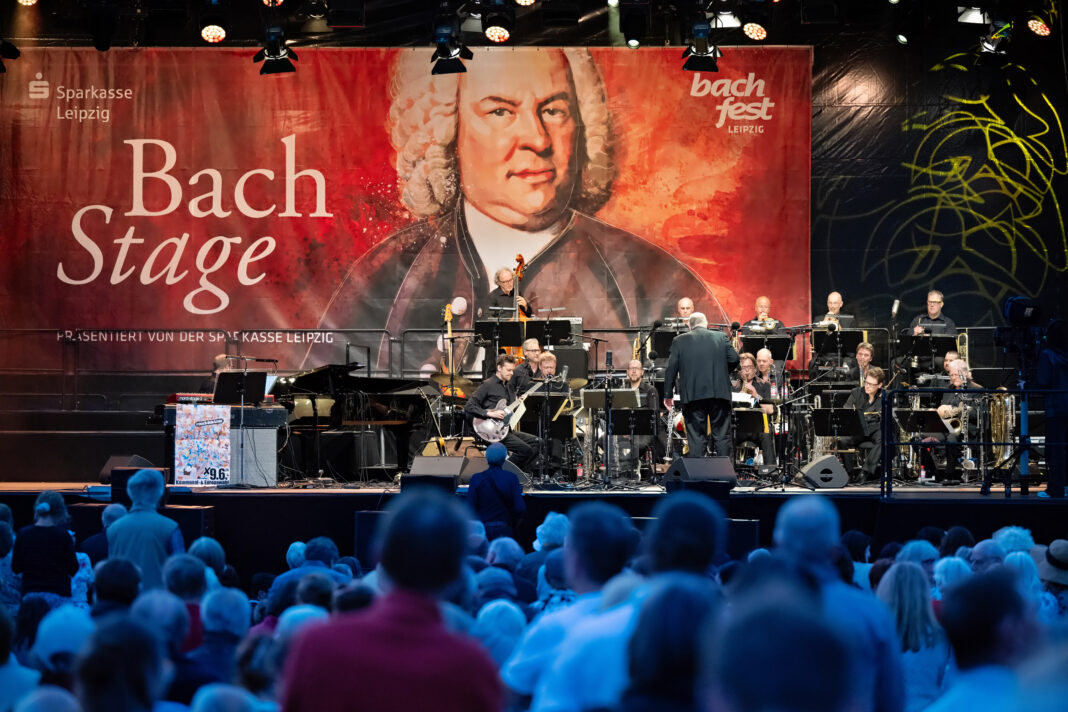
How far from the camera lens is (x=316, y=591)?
4.77 m

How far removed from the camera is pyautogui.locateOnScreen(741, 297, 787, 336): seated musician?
1544 centimetres

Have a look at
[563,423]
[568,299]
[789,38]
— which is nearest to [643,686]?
[563,423]

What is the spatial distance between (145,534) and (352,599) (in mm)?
3402

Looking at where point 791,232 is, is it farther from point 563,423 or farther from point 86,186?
point 86,186

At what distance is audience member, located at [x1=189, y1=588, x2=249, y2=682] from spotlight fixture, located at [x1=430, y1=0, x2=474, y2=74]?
12.6 m

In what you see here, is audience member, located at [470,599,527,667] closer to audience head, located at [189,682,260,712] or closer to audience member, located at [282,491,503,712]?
audience head, located at [189,682,260,712]

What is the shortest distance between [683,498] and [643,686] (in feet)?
2.87

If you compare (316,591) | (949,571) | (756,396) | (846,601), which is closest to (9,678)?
(316,591)

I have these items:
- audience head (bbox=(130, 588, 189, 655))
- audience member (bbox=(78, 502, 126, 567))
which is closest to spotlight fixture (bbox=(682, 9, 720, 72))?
audience member (bbox=(78, 502, 126, 567))

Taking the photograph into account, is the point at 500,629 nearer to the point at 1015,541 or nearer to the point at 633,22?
the point at 1015,541

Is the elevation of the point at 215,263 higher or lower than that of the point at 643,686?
higher

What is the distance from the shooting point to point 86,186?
17.7 metres

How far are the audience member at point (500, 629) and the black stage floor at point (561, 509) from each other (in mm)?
6671

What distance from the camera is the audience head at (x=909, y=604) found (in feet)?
15.1
